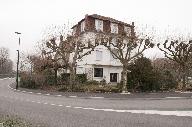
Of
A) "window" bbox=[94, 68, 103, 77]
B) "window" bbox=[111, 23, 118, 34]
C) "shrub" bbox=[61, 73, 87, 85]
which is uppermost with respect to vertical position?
"window" bbox=[111, 23, 118, 34]

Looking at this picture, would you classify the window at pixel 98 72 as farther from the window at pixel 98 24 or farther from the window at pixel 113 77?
the window at pixel 98 24

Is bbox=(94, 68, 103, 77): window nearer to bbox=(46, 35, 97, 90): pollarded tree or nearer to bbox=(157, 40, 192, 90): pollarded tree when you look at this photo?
bbox=(46, 35, 97, 90): pollarded tree

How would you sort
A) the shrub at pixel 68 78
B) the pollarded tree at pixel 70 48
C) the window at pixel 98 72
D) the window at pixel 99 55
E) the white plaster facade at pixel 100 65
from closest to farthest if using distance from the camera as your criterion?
the pollarded tree at pixel 70 48 < the shrub at pixel 68 78 < the white plaster facade at pixel 100 65 < the window at pixel 98 72 < the window at pixel 99 55

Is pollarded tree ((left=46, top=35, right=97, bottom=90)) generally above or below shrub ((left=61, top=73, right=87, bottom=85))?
→ above

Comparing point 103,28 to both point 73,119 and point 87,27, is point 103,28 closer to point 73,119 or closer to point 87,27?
point 87,27

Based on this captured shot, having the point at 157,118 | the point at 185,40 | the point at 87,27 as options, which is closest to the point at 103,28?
the point at 87,27

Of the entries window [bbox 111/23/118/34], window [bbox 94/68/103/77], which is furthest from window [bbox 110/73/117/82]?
window [bbox 111/23/118/34]

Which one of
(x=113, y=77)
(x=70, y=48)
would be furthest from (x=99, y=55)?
(x=70, y=48)

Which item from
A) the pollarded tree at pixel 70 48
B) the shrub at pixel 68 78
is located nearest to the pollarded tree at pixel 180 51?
the pollarded tree at pixel 70 48

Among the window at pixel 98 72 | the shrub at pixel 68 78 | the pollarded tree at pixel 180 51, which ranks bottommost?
the shrub at pixel 68 78

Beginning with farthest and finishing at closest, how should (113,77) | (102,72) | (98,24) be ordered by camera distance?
(113,77) → (102,72) → (98,24)

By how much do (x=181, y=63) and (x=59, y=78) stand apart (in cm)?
1794

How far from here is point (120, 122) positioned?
13.1m

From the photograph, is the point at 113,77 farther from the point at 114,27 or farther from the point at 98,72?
the point at 114,27
